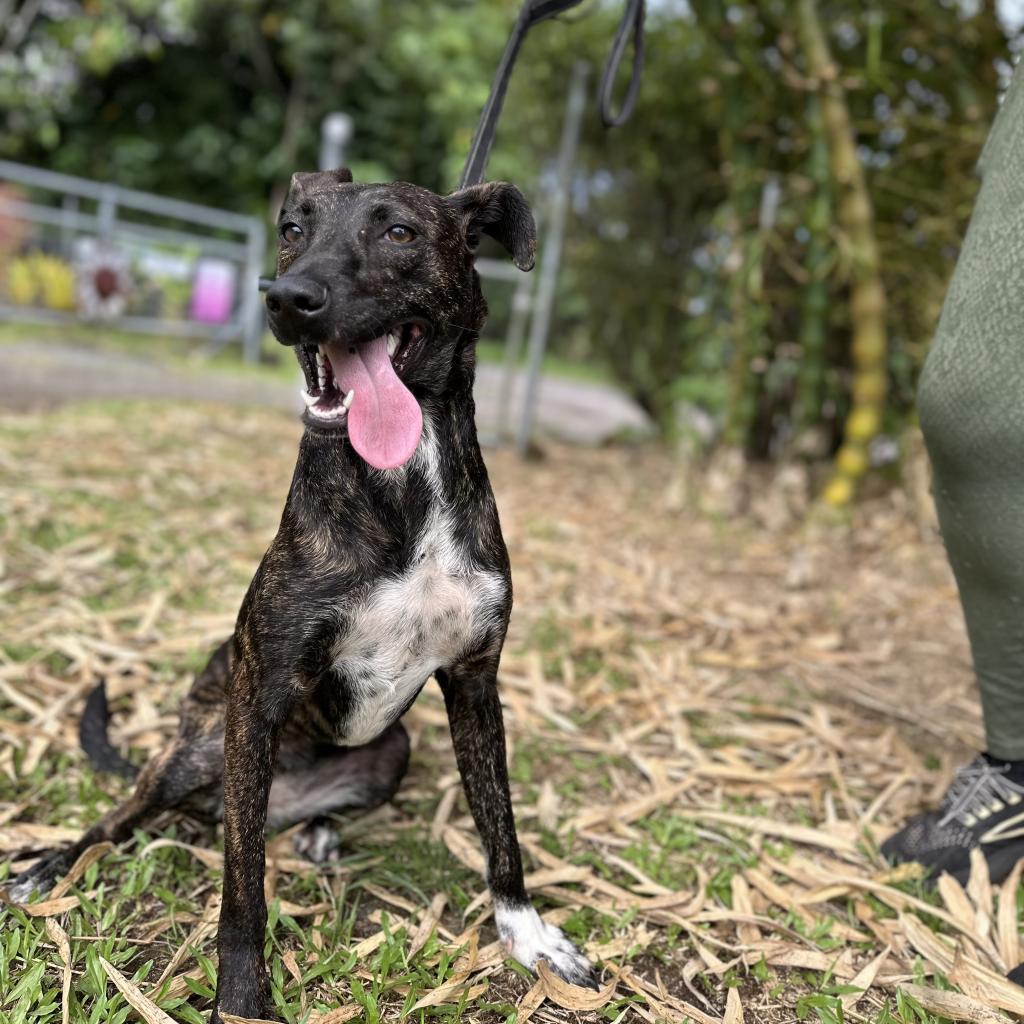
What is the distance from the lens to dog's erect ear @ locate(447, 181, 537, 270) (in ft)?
6.51

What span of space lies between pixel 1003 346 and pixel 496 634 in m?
1.32

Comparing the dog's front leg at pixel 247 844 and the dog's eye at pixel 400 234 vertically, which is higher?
the dog's eye at pixel 400 234

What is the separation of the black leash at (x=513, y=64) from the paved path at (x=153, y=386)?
570cm

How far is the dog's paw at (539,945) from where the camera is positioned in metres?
2.02

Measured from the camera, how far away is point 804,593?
4.83 meters

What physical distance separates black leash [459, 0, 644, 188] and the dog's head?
27 centimetres

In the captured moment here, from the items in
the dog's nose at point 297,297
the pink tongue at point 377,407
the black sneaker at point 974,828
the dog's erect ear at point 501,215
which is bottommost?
the black sneaker at point 974,828

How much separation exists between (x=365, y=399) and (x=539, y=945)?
1221 millimetres

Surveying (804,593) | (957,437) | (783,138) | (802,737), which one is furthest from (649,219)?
(957,437)

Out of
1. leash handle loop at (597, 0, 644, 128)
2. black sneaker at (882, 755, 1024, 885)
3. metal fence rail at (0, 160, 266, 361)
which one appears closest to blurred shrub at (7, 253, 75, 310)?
metal fence rail at (0, 160, 266, 361)

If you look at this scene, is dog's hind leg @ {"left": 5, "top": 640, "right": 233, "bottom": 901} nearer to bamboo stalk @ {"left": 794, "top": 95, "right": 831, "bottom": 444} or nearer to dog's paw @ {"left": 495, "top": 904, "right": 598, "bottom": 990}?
dog's paw @ {"left": 495, "top": 904, "right": 598, "bottom": 990}

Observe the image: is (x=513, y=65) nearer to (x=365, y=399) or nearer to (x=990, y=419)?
(x=365, y=399)

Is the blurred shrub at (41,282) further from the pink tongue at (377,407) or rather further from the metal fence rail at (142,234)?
the pink tongue at (377,407)

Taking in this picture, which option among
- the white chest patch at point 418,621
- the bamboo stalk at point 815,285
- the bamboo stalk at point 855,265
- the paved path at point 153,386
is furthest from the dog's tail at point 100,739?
the paved path at point 153,386
